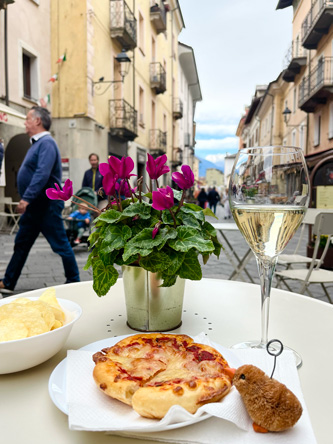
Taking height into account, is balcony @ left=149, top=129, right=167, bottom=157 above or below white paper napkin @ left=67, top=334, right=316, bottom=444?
above

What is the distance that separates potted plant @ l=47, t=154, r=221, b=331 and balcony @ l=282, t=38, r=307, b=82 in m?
20.6

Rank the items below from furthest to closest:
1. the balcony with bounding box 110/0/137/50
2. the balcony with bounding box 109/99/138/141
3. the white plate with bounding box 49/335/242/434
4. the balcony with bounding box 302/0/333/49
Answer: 1. the balcony with bounding box 302/0/333/49
2. the balcony with bounding box 109/99/138/141
3. the balcony with bounding box 110/0/137/50
4. the white plate with bounding box 49/335/242/434

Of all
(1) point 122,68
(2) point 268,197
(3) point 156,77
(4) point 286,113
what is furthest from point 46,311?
(4) point 286,113

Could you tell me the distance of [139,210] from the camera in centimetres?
96

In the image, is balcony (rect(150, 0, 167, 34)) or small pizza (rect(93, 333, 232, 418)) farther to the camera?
balcony (rect(150, 0, 167, 34))

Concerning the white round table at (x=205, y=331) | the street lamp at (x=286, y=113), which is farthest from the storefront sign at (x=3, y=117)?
the street lamp at (x=286, y=113)

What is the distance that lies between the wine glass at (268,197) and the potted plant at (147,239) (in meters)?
0.10

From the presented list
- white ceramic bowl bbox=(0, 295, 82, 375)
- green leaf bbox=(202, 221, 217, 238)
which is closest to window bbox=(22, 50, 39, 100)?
green leaf bbox=(202, 221, 217, 238)

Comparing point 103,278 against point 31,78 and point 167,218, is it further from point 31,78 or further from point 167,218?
point 31,78

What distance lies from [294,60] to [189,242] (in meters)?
20.7

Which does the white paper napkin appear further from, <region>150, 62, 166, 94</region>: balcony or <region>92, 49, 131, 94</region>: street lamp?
<region>150, 62, 166, 94</region>: balcony

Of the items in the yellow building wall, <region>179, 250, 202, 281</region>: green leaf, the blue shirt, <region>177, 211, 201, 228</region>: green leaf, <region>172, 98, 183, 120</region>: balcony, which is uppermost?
<region>172, 98, 183, 120</region>: balcony

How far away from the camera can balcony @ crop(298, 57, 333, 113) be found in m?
15.2

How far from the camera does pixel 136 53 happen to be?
54.7 ft
